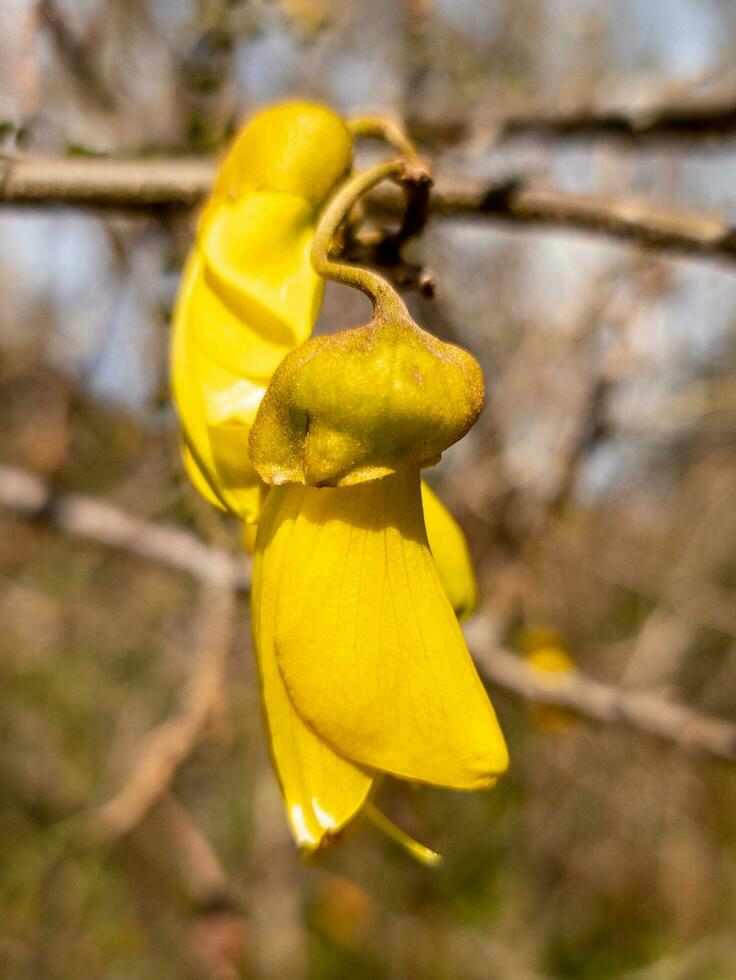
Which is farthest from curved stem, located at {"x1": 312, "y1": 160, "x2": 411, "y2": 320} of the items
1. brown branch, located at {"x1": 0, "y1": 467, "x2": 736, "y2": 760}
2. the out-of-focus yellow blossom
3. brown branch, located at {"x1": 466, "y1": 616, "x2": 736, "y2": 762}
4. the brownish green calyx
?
the out-of-focus yellow blossom

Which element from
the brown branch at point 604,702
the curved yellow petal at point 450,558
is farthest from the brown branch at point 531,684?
the curved yellow petal at point 450,558

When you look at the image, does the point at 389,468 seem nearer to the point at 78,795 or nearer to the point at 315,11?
the point at 315,11

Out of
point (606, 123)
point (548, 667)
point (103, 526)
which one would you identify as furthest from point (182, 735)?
point (606, 123)

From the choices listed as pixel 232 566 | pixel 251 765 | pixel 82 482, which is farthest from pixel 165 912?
pixel 232 566

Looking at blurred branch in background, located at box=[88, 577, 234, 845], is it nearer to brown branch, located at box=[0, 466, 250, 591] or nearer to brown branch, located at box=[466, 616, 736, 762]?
brown branch, located at box=[0, 466, 250, 591]

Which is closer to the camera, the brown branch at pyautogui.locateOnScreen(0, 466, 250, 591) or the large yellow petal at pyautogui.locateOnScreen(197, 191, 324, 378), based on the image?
the large yellow petal at pyautogui.locateOnScreen(197, 191, 324, 378)

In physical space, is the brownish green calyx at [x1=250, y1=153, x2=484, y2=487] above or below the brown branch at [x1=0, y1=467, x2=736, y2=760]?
above

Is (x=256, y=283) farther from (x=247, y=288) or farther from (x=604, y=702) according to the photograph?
(x=604, y=702)
